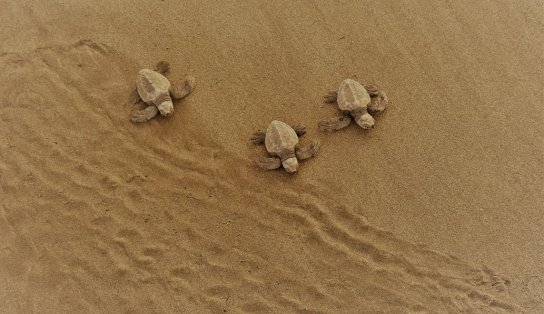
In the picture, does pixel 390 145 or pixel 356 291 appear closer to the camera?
pixel 356 291

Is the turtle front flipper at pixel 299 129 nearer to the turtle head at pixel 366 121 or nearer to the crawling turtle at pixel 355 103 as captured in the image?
the crawling turtle at pixel 355 103

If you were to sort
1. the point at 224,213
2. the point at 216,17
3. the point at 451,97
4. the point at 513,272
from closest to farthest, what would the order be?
the point at 513,272 < the point at 224,213 < the point at 451,97 < the point at 216,17

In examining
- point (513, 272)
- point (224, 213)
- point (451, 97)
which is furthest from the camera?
point (451, 97)

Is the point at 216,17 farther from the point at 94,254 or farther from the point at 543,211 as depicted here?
the point at 543,211

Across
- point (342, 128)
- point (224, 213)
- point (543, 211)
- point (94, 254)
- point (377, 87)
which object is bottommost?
point (94, 254)

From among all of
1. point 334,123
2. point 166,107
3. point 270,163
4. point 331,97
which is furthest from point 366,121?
point 166,107

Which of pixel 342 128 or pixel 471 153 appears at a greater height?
pixel 471 153

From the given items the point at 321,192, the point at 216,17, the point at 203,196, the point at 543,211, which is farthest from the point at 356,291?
the point at 216,17

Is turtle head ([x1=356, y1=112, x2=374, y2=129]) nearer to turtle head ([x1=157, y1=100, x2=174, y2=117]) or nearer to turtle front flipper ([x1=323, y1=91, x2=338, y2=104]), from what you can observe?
turtle front flipper ([x1=323, y1=91, x2=338, y2=104])
